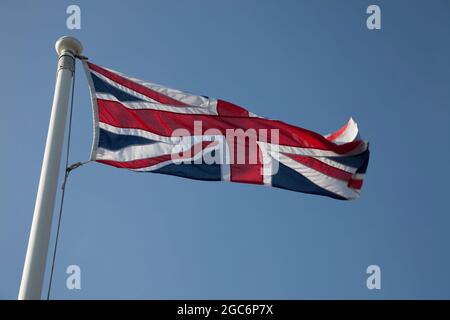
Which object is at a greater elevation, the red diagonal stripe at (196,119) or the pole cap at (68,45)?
the pole cap at (68,45)

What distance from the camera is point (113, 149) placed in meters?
12.2

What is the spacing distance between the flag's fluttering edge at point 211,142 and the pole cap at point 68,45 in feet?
1.89

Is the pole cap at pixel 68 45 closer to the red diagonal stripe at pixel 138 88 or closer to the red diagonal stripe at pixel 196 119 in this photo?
the red diagonal stripe at pixel 138 88

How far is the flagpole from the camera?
9.51 metres

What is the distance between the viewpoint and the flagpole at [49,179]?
9.51m

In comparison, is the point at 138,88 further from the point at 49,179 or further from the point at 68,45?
the point at 49,179

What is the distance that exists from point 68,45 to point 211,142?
2.94 m

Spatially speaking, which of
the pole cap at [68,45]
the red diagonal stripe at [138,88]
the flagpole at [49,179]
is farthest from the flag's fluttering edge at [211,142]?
the flagpole at [49,179]

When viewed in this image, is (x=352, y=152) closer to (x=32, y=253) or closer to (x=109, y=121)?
(x=109, y=121)

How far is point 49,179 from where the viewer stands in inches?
406

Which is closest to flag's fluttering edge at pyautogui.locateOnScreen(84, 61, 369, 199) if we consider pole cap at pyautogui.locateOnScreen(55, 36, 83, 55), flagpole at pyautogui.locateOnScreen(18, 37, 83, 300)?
pole cap at pyautogui.locateOnScreen(55, 36, 83, 55)

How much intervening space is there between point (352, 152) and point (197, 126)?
9.00 feet
